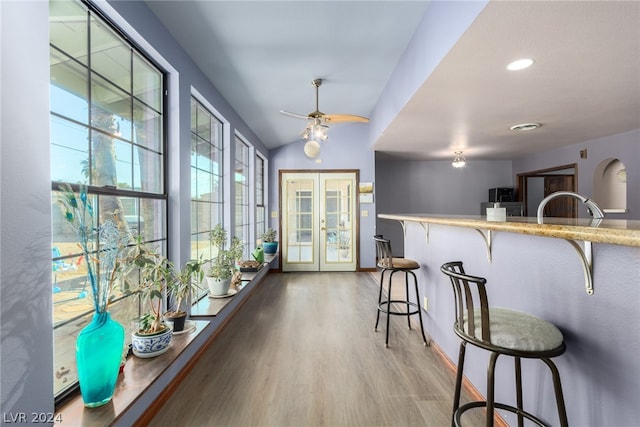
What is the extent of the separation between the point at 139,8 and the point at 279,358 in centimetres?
271

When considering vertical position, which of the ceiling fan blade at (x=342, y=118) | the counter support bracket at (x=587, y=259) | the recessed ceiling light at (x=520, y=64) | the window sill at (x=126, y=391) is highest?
the ceiling fan blade at (x=342, y=118)

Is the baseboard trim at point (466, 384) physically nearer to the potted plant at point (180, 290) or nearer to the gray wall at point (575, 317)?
the gray wall at point (575, 317)

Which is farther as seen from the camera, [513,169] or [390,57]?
[513,169]

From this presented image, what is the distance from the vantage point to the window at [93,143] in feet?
4.65

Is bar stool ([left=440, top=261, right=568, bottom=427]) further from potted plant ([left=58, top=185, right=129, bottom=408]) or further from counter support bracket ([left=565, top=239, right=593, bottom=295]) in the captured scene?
potted plant ([left=58, top=185, right=129, bottom=408])

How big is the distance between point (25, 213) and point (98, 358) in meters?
0.72

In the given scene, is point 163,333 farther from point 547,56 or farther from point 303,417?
point 547,56

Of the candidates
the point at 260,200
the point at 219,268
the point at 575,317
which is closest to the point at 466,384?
the point at 575,317

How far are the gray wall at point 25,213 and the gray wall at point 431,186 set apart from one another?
644cm

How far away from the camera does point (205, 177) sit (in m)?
3.17

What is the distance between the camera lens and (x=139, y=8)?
6.07 feet

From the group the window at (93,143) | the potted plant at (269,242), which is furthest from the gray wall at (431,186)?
the window at (93,143)

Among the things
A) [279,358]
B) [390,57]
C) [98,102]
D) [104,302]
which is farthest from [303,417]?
[390,57]

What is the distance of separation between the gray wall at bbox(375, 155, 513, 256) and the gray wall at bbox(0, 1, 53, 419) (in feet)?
21.1
